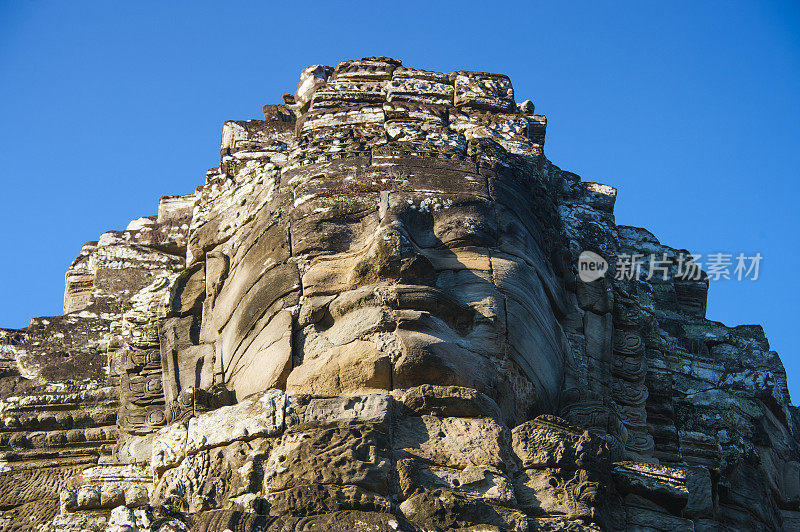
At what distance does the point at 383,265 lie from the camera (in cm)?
863

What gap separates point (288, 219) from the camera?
31.2 ft

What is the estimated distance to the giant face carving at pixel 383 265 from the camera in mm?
8273

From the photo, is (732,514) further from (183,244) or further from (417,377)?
(183,244)

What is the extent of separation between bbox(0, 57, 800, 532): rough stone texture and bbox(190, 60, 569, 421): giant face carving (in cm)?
2

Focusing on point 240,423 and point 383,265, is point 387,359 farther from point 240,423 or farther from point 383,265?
point 240,423

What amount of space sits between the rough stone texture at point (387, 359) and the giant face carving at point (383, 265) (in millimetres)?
23

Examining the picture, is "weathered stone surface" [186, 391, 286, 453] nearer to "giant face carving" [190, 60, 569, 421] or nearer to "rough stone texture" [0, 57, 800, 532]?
"rough stone texture" [0, 57, 800, 532]

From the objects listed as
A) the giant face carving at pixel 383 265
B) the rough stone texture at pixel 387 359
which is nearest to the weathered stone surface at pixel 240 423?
the rough stone texture at pixel 387 359

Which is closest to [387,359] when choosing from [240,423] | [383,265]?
[383,265]

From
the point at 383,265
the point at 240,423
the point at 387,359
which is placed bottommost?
the point at 240,423

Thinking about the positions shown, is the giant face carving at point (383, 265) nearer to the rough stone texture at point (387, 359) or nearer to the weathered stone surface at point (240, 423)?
the rough stone texture at point (387, 359)

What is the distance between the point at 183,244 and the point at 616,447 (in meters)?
5.38

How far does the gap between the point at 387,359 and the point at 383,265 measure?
2.94ft

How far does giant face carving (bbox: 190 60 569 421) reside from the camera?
8273 mm
